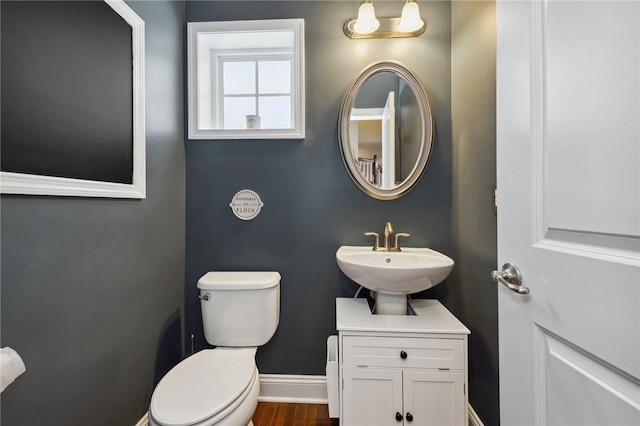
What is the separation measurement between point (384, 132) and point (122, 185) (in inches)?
53.0

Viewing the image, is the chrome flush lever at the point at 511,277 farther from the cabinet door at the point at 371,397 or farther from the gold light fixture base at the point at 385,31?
the gold light fixture base at the point at 385,31

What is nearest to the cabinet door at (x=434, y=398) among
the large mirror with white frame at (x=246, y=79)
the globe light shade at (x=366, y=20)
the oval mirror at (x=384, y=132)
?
the oval mirror at (x=384, y=132)

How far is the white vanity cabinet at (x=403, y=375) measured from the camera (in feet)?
3.80

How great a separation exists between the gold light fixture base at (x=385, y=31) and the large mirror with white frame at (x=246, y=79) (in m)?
0.28

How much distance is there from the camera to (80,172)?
0.94 metres

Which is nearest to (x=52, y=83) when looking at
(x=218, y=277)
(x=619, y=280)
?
(x=218, y=277)

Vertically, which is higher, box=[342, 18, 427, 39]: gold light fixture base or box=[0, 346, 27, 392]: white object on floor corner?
box=[342, 18, 427, 39]: gold light fixture base

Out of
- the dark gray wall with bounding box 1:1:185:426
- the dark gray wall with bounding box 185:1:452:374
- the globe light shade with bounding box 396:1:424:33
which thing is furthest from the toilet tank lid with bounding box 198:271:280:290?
the globe light shade with bounding box 396:1:424:33

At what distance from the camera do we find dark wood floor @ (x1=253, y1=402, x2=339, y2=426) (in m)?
1.45

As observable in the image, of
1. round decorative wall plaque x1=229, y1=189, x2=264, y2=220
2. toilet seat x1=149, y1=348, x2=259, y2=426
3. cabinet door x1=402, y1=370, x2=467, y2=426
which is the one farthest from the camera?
round decorative wall plaque x1=229, y1=189, x2=264, y2=220

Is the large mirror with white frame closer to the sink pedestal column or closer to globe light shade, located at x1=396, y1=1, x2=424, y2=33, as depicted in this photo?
globe light shade, located at x1=396, y1=1, x2=424, y2=33

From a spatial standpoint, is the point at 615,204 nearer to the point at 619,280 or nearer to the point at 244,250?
the point at 619,280

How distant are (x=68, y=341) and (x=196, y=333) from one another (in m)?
0.84

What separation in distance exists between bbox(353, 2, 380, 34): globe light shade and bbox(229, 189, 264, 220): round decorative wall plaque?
43.6 inches
